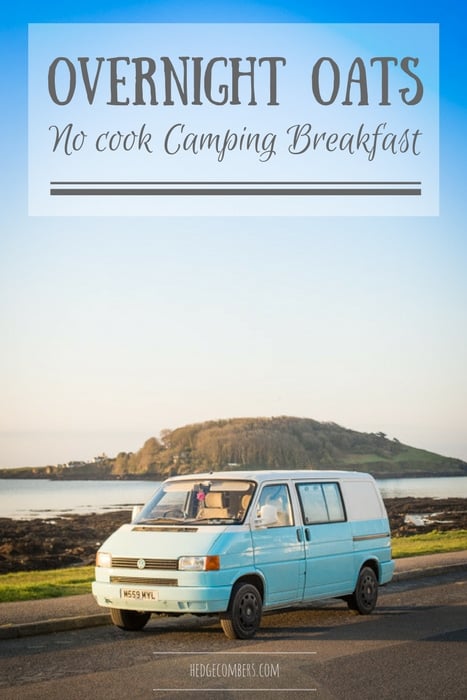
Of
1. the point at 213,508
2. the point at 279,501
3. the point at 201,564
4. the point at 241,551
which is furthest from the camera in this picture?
the point at 279,501

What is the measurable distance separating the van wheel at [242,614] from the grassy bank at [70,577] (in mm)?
4776

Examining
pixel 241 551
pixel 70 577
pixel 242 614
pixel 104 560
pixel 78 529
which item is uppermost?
pixel 241 551

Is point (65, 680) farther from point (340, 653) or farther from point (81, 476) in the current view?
point (81, 476)

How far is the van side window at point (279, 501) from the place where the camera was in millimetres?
12664

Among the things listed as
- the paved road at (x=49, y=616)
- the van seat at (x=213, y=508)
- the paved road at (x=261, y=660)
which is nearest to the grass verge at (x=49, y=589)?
the paved road at (x=49, y=616)

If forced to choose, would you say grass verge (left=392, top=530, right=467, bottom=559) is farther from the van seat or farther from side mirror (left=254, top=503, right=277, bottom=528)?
the van seat

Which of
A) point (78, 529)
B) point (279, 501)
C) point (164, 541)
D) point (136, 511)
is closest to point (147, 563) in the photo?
point (164, 541)

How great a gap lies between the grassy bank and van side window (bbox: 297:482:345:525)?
4.50 m

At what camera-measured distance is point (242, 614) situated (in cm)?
1162

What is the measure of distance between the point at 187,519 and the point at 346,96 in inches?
253

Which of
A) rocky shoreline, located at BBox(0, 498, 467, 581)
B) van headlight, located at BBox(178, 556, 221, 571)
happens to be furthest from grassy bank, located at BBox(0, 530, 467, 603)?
rocky shoreline, located at BBox(0, 498, 467, 581)

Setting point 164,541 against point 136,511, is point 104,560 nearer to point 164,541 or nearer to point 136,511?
point 164,541

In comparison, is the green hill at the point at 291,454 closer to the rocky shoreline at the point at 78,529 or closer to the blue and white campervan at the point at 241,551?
the rocky shoreline at the point at 78,529

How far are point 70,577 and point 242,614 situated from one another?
349 inches
